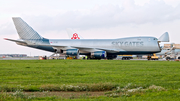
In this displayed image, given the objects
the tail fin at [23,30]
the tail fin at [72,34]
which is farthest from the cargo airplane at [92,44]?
the tail fin at [72,34]

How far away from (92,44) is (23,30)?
12947 millimetres

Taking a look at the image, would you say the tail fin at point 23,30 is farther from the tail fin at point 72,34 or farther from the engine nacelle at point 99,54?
the tail fin at point 72,34

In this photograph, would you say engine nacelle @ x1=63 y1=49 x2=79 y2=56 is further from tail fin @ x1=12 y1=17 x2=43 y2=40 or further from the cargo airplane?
tail fin @ x1=12 y1=17 x2=43 y2=40

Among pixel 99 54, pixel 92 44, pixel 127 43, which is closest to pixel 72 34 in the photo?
pixel 92 44

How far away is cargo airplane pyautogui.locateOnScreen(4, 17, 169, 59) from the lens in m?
39.9

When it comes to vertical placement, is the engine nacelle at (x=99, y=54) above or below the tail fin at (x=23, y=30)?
below

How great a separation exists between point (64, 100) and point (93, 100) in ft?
2.69

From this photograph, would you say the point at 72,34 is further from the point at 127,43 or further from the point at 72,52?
the point at 127,43

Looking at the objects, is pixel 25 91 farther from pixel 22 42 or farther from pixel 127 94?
pixel 22 42

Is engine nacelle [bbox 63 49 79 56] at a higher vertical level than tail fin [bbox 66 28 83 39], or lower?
lower

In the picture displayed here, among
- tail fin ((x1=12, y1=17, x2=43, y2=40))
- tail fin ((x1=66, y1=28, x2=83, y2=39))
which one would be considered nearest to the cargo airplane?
tail fin ((x1=12, y1=17, x2=43, y2=40))

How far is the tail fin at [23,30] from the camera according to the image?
4312cm

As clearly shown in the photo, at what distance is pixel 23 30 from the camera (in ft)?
143

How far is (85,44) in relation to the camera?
43469mm
